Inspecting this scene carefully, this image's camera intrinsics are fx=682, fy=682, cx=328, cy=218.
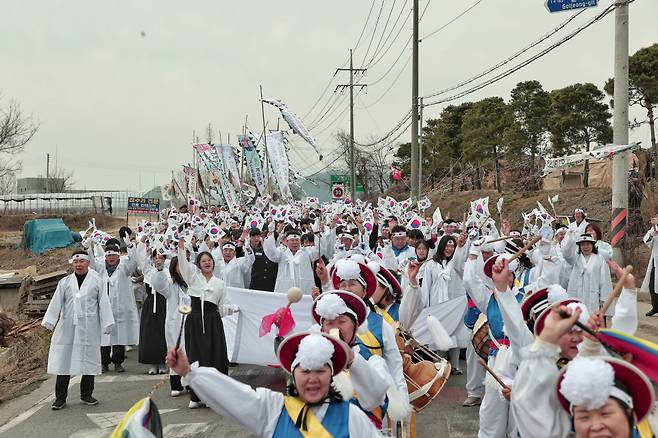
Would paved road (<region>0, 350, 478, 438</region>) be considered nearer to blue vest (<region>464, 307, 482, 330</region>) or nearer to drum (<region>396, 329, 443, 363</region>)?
blue vest (<region>464, 307, 482, 330</region>)

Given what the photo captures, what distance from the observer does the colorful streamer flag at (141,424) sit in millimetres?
3115

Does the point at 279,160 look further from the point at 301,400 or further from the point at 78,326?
the point at 301,400

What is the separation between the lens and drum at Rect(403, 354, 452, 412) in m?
5.43

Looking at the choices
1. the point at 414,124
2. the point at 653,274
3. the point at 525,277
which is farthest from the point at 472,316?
the point at 414,124

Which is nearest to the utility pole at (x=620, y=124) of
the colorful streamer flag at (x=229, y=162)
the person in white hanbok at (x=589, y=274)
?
the person in white hanbok at (x=589, y=274)

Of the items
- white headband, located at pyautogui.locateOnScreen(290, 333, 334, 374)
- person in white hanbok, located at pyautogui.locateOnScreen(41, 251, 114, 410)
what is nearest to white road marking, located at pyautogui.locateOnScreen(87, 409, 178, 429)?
person in white hanbok, located at pyautogui.locateOnScreen(41, 251, 114, 410)

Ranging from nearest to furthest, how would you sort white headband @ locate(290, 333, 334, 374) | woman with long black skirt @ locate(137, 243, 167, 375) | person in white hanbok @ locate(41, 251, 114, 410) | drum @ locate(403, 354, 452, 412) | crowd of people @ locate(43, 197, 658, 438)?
1. crowd of people @ locate(43, 197, 658, 438)
2. white headband @ locate(290, 333, 334, 374)
3. drum @ locate(403, 354, 452, 412)
4. person in white hanbok @ locate(41, 251, 114, 410)
5. woman with long black skirt @ locate(137, 243, 167, 375)

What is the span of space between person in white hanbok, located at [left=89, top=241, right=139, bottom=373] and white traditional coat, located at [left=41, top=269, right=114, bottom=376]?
6.47 feet

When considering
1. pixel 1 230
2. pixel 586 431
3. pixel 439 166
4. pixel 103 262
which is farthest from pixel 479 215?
pixel 1 230

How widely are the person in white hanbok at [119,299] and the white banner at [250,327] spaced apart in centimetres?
185

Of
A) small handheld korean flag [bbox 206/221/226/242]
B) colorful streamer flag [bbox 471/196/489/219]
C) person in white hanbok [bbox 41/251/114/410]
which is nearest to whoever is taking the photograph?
person in white hanbok [bbox 41/251/114/410]

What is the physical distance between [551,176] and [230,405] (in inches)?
1456

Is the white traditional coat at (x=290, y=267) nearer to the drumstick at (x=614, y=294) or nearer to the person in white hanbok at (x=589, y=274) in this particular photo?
the person in white hanbok at (x=589, y=274)

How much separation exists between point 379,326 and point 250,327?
508 centimetres
